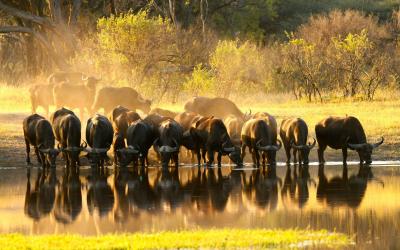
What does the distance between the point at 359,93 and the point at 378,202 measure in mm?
28233

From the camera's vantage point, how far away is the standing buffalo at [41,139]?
2727 centimetres

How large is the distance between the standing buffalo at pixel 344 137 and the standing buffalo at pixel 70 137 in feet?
20.0

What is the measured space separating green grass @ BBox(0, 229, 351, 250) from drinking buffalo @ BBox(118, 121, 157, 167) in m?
11.6

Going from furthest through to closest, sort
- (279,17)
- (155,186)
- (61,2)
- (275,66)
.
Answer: (279,17) → (61,2) → (275,66) → (155,186)

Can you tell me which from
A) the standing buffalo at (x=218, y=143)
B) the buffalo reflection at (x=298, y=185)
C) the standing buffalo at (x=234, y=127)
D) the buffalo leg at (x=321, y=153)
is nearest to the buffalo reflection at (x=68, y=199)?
the standing buffalo at (x=218, y=143)

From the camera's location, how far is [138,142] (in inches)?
1094

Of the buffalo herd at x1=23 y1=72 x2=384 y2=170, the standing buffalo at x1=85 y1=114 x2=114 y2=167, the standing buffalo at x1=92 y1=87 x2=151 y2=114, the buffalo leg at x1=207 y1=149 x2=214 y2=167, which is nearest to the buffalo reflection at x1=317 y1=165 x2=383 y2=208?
Answer: the buffalo herd at x1=23 y1=72 x2=384 y2=170

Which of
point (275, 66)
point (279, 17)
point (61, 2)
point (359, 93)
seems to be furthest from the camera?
point (279, 17)

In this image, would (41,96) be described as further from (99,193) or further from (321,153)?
(99,193)

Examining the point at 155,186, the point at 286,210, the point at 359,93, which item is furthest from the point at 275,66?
the point at 286,210

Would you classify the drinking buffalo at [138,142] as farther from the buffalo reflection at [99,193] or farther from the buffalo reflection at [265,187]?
the buffalo reflection at [265,187]

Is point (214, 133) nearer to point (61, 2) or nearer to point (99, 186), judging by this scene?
point (99, 186)

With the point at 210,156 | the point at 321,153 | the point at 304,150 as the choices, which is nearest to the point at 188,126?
the point at 210,156

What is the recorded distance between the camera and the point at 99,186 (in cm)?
2317
